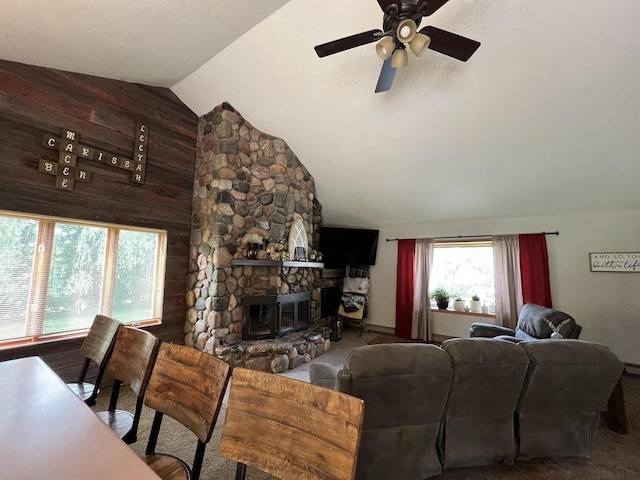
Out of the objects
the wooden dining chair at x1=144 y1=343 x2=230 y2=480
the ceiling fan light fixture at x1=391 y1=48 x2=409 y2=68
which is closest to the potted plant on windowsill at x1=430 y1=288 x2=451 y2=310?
the ceiling fan light fixture at x1=391 y1=48 x2=409 y2=68

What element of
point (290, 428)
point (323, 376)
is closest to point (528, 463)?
point (323, 376)

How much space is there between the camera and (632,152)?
3.07 meters

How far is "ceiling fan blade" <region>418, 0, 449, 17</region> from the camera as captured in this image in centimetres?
170

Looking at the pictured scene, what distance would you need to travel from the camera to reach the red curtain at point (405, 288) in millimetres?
5281

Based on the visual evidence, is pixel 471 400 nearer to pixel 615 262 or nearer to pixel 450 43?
pixel 450 43

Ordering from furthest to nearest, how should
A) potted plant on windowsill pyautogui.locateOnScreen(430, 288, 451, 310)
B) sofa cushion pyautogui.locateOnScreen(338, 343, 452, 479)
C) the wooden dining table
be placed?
potted plant on windowsill pyautogui.locateOnScreen(430, 288, 451, 310) < sofa cushion pyautogui.locateOnScreen(338, 343, 452, 479) < the wooden dining table

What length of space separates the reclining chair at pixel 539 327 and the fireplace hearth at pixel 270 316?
2502 mm

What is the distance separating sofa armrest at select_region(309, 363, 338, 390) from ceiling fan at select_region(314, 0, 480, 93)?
7.65 ft

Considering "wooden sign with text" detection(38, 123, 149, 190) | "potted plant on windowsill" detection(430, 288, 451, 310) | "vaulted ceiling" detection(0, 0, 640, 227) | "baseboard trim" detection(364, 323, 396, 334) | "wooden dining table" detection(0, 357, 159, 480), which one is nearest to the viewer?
"wooden dining table" detection(0, 357, 159, 480)

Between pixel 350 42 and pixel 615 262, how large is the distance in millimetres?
4702

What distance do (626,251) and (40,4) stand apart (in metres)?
6.66

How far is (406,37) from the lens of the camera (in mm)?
1870

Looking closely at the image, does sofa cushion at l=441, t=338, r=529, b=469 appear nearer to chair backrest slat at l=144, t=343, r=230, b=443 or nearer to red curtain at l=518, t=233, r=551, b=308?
chair backrest slat at l=144, t=343, r=230, b=443

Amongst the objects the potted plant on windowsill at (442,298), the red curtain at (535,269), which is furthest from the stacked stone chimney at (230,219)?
the red curtain at (535,269)
